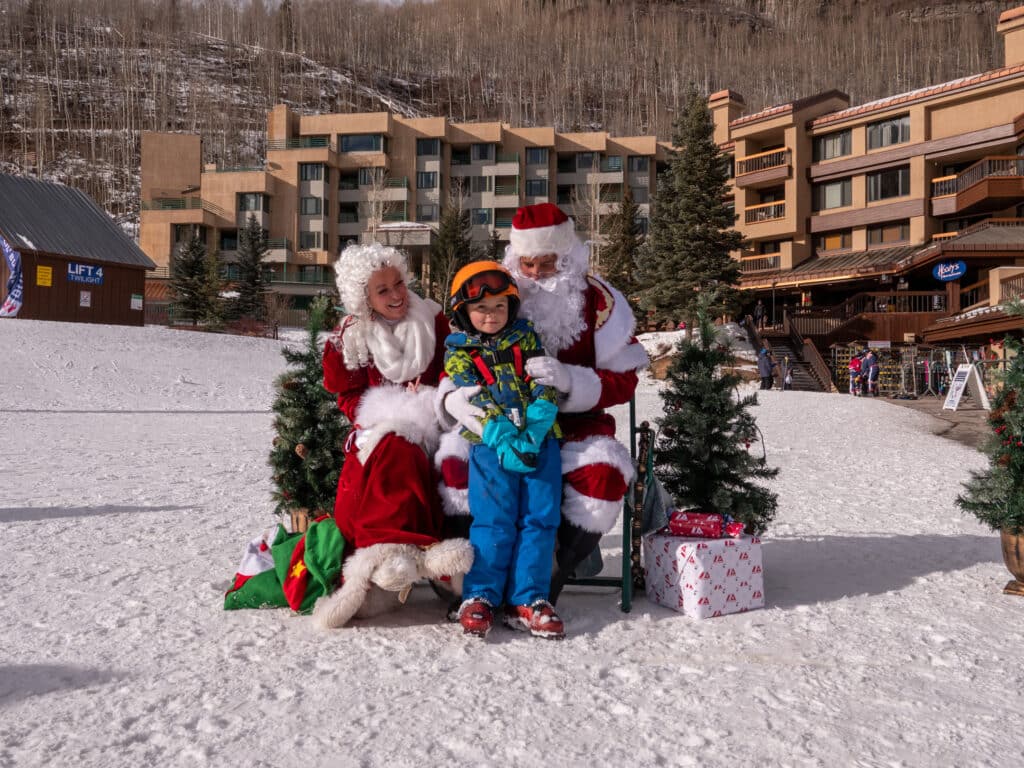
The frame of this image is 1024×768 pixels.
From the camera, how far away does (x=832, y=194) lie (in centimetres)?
3812

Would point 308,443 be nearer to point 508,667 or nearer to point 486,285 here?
point 486,285

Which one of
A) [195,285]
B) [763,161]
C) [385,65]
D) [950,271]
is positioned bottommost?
[195,285]

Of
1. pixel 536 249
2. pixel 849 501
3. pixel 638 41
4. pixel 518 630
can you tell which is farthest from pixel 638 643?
pixel 638 41

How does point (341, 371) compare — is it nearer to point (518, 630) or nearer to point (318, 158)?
point (518, 630)

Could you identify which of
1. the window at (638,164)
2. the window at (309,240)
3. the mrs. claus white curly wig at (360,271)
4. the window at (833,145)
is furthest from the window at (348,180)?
the mrs. claus white curly wig at (360,271)

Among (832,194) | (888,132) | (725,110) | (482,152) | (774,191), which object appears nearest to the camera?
(888,132)

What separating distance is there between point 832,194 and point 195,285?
30.4m

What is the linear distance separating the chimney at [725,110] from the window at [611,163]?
10.8 m

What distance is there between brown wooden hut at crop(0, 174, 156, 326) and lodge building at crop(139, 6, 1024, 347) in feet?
52.7

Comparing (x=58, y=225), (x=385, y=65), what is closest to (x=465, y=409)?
(x=58, y=225)

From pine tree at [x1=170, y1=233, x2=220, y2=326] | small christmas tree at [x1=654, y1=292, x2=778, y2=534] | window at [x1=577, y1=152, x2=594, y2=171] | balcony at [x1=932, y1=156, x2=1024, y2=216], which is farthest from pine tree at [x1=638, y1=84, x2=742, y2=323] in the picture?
small christmas tree at [x1=654, y1=292, x2=778, y2=534]

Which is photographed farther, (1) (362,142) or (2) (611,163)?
(2) (611,163)

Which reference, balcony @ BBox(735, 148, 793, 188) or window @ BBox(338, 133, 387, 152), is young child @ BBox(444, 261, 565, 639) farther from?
window @ BBox(338, 133, 387, 152)

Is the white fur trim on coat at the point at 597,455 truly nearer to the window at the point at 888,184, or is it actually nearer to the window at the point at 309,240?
the window at the point at 888,184
